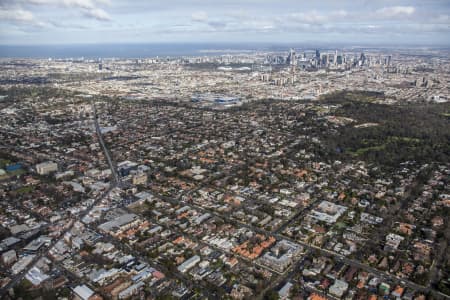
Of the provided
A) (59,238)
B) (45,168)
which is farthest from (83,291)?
(45,168)

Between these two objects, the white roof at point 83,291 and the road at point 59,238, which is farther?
the road at point 59,238

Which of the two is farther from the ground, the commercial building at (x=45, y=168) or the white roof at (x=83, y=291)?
the commercial building at (x=45, y=168)

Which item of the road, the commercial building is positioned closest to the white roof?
the road

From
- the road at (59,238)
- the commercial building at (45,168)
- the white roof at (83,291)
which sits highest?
the commercial building at (45,168)

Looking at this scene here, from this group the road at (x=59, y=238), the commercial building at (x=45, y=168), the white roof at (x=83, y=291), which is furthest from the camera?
the commercial building at (x=45, y=168)

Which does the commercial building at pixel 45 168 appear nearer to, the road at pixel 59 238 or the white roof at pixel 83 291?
the road at pixel 59 238

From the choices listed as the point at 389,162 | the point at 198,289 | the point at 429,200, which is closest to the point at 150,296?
the point at 198,289

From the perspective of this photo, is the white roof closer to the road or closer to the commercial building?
the road

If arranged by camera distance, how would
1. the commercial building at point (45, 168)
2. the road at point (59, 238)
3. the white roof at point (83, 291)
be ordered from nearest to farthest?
the white roof at point (83, 291) → the road at point (59, 238) → the commercial building at point (45, 168)

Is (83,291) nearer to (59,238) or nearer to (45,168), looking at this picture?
(59,238)

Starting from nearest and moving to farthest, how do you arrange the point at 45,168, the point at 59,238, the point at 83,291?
the point at 83,291, the point at 59,238, the point at 45,168

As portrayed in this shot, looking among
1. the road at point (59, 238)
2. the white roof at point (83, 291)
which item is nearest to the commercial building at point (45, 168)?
the road at point (59, 238)
